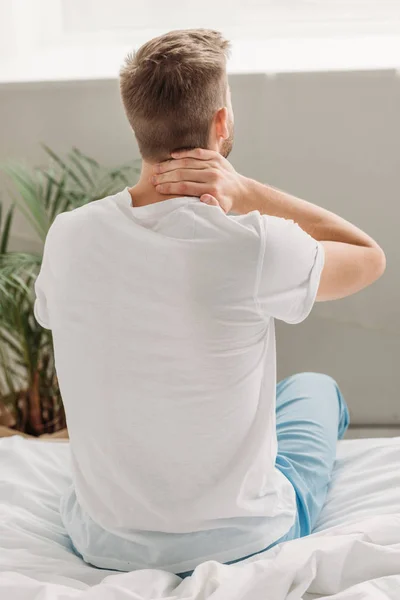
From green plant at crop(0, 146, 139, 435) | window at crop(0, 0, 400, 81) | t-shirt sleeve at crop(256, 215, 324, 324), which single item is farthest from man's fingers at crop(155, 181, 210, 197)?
window at crop(0, 0, 400, 81)

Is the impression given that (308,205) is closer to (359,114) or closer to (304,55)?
(359,114)

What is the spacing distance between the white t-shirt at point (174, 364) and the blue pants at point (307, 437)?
8cm

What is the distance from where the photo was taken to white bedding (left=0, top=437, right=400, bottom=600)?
1.08 meters

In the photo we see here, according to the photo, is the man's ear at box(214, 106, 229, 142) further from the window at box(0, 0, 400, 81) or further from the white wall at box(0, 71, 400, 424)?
the window at box(0, 0, 400, 81)

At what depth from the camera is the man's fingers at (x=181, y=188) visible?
1104mm

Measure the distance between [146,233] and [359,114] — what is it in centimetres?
128

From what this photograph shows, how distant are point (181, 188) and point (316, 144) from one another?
47.4 inches

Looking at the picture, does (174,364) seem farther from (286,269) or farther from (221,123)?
(221,123)

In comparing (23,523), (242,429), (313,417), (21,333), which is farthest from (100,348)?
(21,333)

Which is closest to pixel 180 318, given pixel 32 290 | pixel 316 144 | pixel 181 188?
pixel 181 188

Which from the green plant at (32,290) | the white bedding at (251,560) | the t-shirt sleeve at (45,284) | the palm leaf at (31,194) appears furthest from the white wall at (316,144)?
the t-shirt sleeve at (45,284)

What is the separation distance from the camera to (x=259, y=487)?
4.15 feet

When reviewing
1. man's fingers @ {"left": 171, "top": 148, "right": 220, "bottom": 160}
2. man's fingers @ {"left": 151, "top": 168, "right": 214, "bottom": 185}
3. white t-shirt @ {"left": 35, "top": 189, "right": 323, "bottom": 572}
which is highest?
man's fingers @ {"left": 171, "top": 148, "right": 220, "bottom": 160}

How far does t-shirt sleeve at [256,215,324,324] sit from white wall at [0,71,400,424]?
3.74 feet
